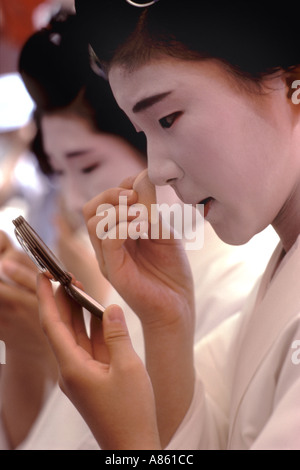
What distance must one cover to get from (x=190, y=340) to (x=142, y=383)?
13cm

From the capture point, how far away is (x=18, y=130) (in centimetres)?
80

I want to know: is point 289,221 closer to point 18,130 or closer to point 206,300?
point 206,300

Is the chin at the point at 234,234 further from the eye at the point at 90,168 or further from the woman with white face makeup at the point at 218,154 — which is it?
the eye at the point at 90,168

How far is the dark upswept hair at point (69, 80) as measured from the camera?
0.52 m

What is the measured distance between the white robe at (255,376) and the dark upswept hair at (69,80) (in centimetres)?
17

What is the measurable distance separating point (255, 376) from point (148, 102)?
19cm

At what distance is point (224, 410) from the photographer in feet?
1.81

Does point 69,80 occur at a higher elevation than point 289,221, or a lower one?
higher

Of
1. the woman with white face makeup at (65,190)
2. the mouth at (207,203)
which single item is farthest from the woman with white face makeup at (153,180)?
the woman with white face makeup at (65,190)

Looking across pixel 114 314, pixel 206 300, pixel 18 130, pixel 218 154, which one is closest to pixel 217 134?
pixel 218 154

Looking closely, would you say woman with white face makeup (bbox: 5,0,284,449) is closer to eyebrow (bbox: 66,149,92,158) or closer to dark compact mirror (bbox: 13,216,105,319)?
dark compact mirror (bbox: 13,216,105,319)

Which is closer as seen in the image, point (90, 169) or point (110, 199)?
point (110, 199)

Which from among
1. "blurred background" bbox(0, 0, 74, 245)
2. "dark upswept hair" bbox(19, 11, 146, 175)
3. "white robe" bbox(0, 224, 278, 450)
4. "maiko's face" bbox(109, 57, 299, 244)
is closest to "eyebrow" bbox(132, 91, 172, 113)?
"maiko's face" bbox(109, 57, 299, 244)

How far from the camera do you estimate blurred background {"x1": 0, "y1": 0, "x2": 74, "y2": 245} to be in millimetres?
729
